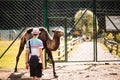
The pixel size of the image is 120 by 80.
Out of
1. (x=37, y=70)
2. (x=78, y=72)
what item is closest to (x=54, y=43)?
(x=78, y=72)

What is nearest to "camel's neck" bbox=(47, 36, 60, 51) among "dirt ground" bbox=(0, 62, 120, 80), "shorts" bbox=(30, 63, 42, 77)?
"dirt ground" bbox=(0, 62, 120, 80)

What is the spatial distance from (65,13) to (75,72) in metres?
24.2

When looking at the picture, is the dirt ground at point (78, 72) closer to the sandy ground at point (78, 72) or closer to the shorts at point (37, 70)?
the sandy ground at point (78, 72)

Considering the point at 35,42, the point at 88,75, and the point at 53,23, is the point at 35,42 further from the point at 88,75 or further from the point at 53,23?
the point at 53,23

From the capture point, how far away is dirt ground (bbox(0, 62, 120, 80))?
11.4 m

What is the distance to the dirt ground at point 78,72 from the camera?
37.6 ft

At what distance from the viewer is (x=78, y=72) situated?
12398mm

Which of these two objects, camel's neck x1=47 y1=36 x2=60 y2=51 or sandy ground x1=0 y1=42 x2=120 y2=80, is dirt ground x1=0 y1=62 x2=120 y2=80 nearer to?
sandy ground x1=0 y1=42 x2=120 y2=80

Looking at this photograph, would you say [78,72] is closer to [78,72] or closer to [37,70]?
[78,72]

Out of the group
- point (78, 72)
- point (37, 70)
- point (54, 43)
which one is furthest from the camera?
point (78, 72)

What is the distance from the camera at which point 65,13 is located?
36.3 m

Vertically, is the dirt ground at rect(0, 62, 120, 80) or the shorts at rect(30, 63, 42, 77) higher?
the shorts at rect(30, 63, 42, 77)

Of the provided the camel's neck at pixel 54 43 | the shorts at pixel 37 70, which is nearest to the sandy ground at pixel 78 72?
the camel's neck at pixel 54 43

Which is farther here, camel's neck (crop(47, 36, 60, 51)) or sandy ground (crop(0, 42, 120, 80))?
camel's neck (crop(47, 36, 60, 51))
